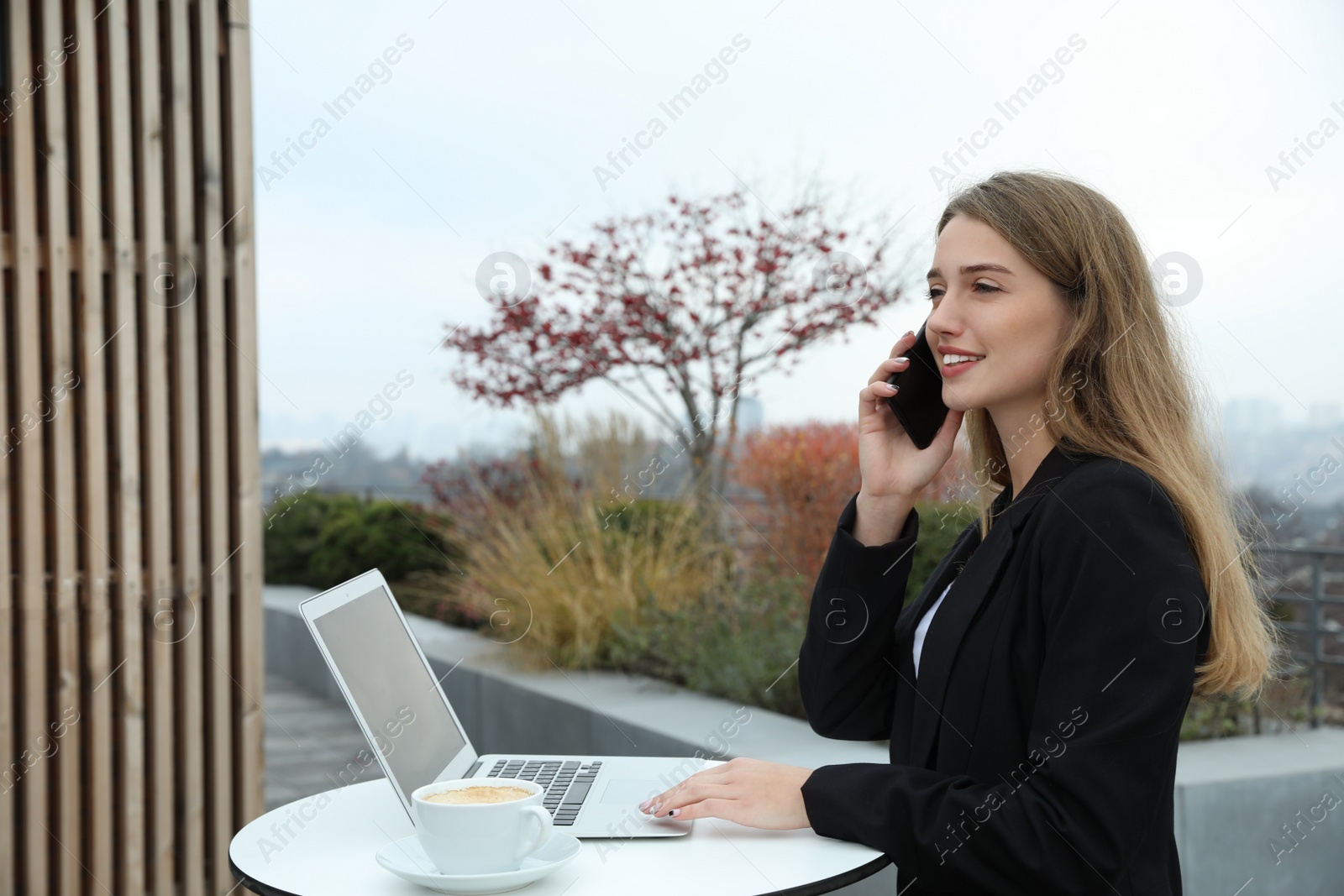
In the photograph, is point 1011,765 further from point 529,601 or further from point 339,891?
point 529,601

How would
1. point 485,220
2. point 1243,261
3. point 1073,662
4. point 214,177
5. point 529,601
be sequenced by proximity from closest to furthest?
point 1073,662
point 214,177
point 1243,261
point 529,601
point 485,220

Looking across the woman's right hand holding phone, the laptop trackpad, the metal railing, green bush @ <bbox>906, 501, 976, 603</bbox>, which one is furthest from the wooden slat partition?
the metal railing

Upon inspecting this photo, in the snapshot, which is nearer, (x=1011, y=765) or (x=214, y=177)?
(x=1011, y=765)

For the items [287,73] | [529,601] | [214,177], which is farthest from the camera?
[287,73]

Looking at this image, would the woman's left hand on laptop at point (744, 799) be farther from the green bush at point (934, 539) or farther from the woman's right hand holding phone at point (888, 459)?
the green bush at point (934, 539)

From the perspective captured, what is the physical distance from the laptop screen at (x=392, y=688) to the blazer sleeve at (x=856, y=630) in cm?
55

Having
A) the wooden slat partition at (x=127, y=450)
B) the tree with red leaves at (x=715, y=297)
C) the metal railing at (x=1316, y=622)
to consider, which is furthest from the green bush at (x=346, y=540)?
the metal railing at (x=1316, y=622)

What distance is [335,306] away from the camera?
6.37 m

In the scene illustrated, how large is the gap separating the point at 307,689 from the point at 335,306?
2547mm

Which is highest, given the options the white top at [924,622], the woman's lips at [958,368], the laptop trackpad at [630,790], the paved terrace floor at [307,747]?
the woman's lips at [958,368]

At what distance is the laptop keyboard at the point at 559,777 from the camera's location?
1.36 meters

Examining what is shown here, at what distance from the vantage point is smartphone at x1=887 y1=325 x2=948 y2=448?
154cm

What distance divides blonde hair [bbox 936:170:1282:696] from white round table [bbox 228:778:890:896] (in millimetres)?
503

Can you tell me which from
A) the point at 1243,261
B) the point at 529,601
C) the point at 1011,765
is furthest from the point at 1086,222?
the point at 529,601
